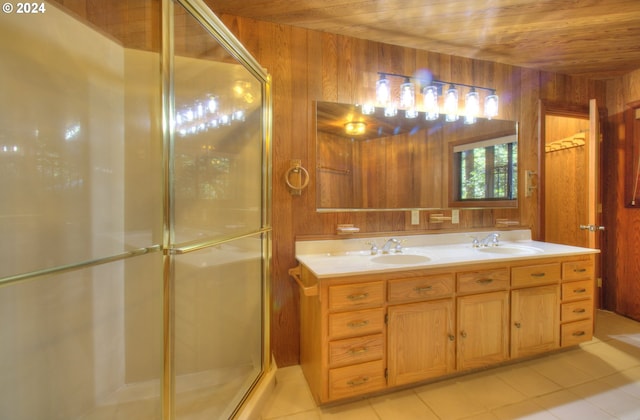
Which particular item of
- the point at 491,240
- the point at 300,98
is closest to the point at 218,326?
the point at 300,98

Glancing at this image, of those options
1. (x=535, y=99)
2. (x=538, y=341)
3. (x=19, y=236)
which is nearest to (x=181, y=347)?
(x=19, y=236)

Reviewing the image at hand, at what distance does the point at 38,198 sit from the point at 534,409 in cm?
267

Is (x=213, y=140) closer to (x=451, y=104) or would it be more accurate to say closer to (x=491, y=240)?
(x=451, y=104)

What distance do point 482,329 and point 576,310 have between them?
2.86 ft

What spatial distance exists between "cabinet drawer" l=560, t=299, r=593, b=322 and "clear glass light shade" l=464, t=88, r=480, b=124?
1.55 metres

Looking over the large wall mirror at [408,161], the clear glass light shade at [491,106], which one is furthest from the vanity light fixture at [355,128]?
the clear glass light shade at [491,106]

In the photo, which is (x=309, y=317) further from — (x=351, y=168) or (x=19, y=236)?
(x=19, y=236)

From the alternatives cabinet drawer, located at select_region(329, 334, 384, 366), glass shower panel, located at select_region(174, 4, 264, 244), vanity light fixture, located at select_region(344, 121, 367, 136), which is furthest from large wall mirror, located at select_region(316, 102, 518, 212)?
cabinet drawer, located at select_region(329, 334, 384, 366)

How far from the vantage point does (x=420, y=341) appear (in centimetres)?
153

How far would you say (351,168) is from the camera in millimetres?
1918

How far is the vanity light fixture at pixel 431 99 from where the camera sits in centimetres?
199

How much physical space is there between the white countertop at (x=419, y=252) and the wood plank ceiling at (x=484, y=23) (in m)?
1.49

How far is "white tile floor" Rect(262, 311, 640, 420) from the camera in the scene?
4.64 feet

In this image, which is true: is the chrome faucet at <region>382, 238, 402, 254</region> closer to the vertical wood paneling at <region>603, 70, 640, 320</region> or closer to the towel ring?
the towel ring
